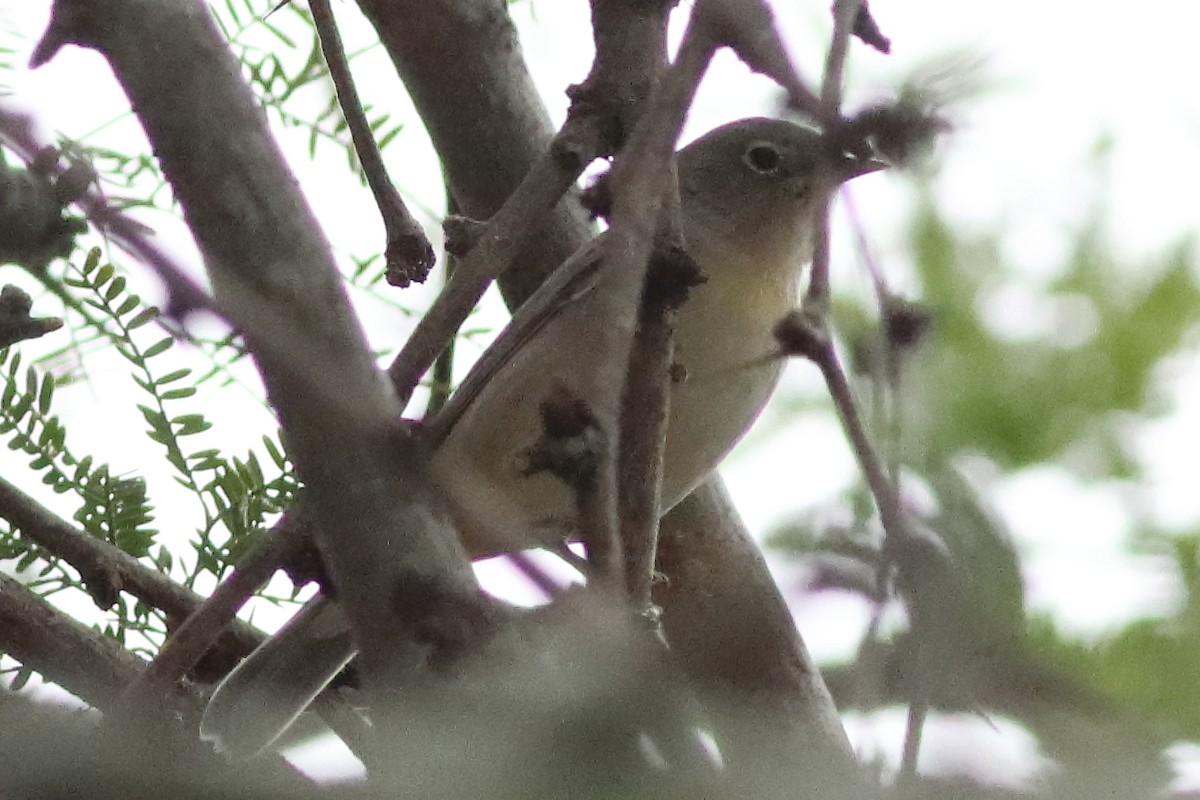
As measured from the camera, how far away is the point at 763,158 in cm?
368

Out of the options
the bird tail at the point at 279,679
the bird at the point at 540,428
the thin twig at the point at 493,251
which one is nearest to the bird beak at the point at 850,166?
the thin twig at the point at 493,251

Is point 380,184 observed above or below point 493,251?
above

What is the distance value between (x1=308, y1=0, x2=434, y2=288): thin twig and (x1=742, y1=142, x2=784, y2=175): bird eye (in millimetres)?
1694

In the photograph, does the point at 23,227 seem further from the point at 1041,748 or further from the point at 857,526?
the point at 1041,748

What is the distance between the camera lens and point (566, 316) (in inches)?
114

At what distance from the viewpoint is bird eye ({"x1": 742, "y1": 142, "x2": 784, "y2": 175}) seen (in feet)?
12.0

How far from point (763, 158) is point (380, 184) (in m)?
1.76

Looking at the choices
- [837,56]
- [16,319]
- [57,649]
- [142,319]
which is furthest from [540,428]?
[837,56]

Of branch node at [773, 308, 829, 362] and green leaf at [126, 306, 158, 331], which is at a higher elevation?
green leaf at [126, 306, 158, 331]

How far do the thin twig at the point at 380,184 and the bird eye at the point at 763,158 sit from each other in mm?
1694

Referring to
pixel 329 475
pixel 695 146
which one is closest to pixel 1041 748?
pixel 329 475

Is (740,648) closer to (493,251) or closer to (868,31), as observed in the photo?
(493,251)

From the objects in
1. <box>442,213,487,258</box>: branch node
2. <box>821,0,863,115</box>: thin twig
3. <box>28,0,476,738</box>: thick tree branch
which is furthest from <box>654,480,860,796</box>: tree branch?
<box>442,213,487,258</box>: branch node

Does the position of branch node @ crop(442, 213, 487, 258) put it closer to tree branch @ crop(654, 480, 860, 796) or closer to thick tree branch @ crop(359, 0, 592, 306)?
tree branch @ crop(654, 480, 860, 796)
